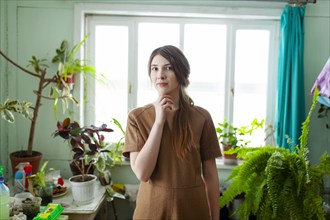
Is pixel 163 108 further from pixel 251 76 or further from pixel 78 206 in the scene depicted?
pixel 251 76

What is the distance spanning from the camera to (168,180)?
3.83ft

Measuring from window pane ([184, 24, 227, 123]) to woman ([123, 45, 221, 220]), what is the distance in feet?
4.54

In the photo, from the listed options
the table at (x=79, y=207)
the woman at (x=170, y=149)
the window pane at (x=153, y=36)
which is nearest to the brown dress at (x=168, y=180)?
the woman at (x=170, y=149)

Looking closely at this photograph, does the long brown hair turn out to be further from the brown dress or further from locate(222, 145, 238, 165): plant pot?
locate(222, 145, 238, 165): plant pot

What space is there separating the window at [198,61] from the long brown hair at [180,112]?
1.38m

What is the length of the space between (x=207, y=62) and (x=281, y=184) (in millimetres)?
1278

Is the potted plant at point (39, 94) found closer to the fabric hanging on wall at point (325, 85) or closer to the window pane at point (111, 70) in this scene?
the window pane at point (111, 70)

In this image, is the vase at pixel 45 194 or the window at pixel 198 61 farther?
the window at pixel 198 61

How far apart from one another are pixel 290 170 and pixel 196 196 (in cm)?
72

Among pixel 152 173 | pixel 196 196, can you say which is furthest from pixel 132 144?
pixel 196 196

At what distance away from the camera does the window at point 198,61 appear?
256cm

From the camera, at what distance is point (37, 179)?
5.86 ft

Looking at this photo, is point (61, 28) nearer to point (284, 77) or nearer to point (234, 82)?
point (234, 82)

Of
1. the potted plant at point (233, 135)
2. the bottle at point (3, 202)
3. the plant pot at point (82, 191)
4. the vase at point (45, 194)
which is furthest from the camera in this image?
the potted plant at point (233, 135)
